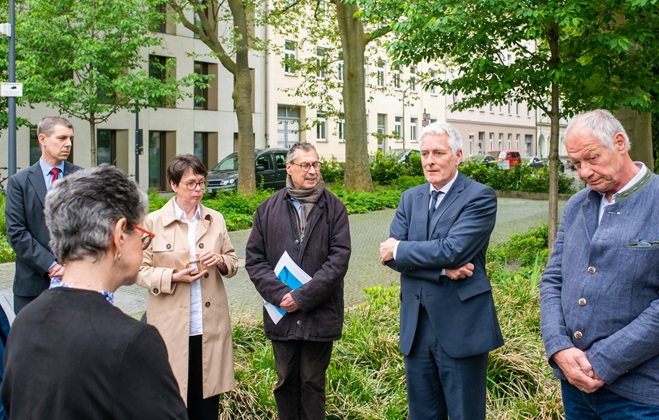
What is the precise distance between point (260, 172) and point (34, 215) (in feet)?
63.0

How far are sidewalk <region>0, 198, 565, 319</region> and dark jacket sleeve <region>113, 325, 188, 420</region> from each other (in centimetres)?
467

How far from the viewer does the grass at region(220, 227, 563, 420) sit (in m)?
4.64

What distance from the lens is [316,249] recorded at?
4.36 m

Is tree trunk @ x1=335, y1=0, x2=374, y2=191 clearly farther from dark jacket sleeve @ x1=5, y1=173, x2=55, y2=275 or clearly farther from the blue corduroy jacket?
the blue corduroy jacket

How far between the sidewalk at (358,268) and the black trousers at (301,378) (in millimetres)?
2131

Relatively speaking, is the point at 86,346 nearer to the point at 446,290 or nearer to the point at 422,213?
the point at 446,290

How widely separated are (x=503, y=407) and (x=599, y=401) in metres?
1.73

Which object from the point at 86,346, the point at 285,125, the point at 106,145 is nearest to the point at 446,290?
the point at 86,346

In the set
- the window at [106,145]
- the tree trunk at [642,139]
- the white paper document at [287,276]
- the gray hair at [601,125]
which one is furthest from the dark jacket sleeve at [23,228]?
the window at [106,145]

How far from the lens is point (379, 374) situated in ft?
16.7

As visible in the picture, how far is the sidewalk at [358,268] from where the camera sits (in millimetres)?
8852

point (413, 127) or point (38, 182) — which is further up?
point (413, 127)

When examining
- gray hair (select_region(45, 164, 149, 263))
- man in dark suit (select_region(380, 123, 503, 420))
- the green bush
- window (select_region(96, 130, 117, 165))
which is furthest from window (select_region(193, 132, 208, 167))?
gray hair (select_region(45, 164, 149, 263))

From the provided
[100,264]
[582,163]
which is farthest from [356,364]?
[100,264]
